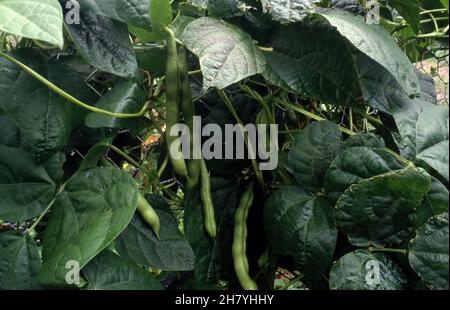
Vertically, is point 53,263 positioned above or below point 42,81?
below

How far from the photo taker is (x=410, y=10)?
A: 85cm

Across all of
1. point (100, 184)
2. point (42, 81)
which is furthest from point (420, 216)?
point (42, 81)

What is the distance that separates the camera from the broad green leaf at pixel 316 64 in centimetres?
80

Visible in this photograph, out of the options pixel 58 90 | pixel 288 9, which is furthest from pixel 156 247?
pixel 288 9

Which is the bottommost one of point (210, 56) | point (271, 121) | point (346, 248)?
point (346, 248)

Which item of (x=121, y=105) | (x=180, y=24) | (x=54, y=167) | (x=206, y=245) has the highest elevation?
(x=180, y=24)

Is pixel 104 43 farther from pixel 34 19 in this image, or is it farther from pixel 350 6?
pixel 350 6

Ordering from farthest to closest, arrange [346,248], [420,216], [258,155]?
[258,155] → [346,248] → [420,216]

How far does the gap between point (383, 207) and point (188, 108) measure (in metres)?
0.32

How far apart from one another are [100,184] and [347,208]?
36 cm

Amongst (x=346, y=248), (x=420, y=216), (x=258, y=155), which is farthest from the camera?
(x=258, y=155)

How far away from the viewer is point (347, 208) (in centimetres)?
69

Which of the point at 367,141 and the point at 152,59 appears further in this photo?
the point at 152,59

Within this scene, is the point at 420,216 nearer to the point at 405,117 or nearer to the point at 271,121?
the point at 405,117
